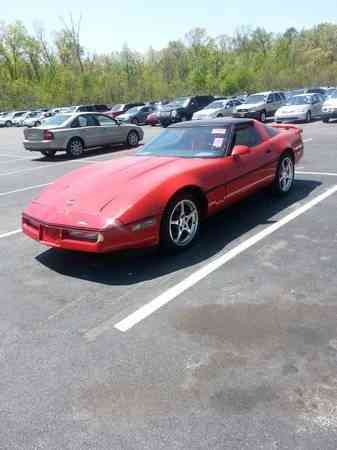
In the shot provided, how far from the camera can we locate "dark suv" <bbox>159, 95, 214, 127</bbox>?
24.7 meters

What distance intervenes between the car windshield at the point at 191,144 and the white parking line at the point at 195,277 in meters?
1.21

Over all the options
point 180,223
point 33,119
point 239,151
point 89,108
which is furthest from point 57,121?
point 33,119

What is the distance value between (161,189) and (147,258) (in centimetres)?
80

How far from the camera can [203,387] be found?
2527 millimetres

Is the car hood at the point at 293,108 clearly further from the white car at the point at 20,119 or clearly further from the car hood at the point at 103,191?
the white car at the point at 20,119

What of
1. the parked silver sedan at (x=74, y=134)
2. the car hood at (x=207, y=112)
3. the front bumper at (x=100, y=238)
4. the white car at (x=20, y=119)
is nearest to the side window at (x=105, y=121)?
the parked silver sedan at (x=74, y=134)

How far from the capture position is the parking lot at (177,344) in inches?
88.5

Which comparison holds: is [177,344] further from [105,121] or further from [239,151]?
[105,121]

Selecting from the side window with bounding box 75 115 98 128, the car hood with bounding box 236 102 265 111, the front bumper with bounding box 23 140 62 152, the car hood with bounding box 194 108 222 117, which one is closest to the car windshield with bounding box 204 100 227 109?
the car hood with bounding box 194 108 222 117

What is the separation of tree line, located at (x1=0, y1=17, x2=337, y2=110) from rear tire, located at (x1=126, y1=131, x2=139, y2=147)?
36811 millimetres

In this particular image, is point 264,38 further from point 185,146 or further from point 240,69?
point 185,146

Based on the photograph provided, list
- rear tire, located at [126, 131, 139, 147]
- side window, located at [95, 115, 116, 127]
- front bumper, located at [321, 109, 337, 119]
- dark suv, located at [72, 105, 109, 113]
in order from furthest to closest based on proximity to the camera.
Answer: dark suv, located at [72, 105, 109, 113]
front bumper, located at [321, 109, 337, 119]
rear tire, located at [126, 131, 139, 147]
side window, located at [95, 115, 116, 127]

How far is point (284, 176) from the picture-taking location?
6.63 m

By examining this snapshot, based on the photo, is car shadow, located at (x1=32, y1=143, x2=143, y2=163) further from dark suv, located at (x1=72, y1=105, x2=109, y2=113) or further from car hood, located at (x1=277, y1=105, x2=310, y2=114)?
dark suv, located at (x1=72, y1=105, x2=109, y2=113)
